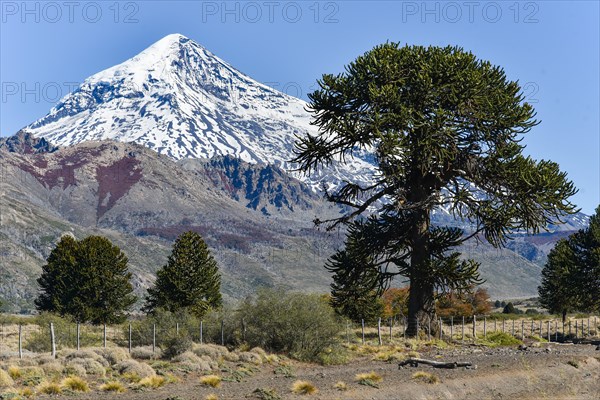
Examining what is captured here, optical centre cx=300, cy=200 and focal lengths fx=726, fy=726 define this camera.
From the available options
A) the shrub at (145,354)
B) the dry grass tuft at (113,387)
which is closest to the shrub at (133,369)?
the dry grass tuft at (113,387)

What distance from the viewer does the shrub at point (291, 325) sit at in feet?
105

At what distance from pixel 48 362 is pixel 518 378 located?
16659mm

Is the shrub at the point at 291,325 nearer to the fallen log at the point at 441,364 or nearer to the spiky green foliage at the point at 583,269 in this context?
the fallen log at the point at 441,364

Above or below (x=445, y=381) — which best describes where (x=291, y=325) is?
above

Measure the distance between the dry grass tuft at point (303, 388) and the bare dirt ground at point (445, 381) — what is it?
187 millimetres

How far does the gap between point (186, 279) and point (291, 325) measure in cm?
3707

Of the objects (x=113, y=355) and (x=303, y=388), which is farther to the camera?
(x=113, y=355)

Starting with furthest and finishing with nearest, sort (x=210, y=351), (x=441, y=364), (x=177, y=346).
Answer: (x=177, y=346) → (x=210, y=351) → (x=441, y=364)

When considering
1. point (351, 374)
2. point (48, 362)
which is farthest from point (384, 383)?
point (48, 362)

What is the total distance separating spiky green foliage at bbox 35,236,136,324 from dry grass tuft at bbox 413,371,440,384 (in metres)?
52.7

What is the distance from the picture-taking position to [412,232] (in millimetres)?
35750

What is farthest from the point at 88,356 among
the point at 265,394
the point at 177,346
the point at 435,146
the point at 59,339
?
the point at 435,146

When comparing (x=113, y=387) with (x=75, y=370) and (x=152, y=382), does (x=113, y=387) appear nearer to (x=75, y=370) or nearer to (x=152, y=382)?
(x=152, y=382)

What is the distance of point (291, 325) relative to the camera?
32750mm
